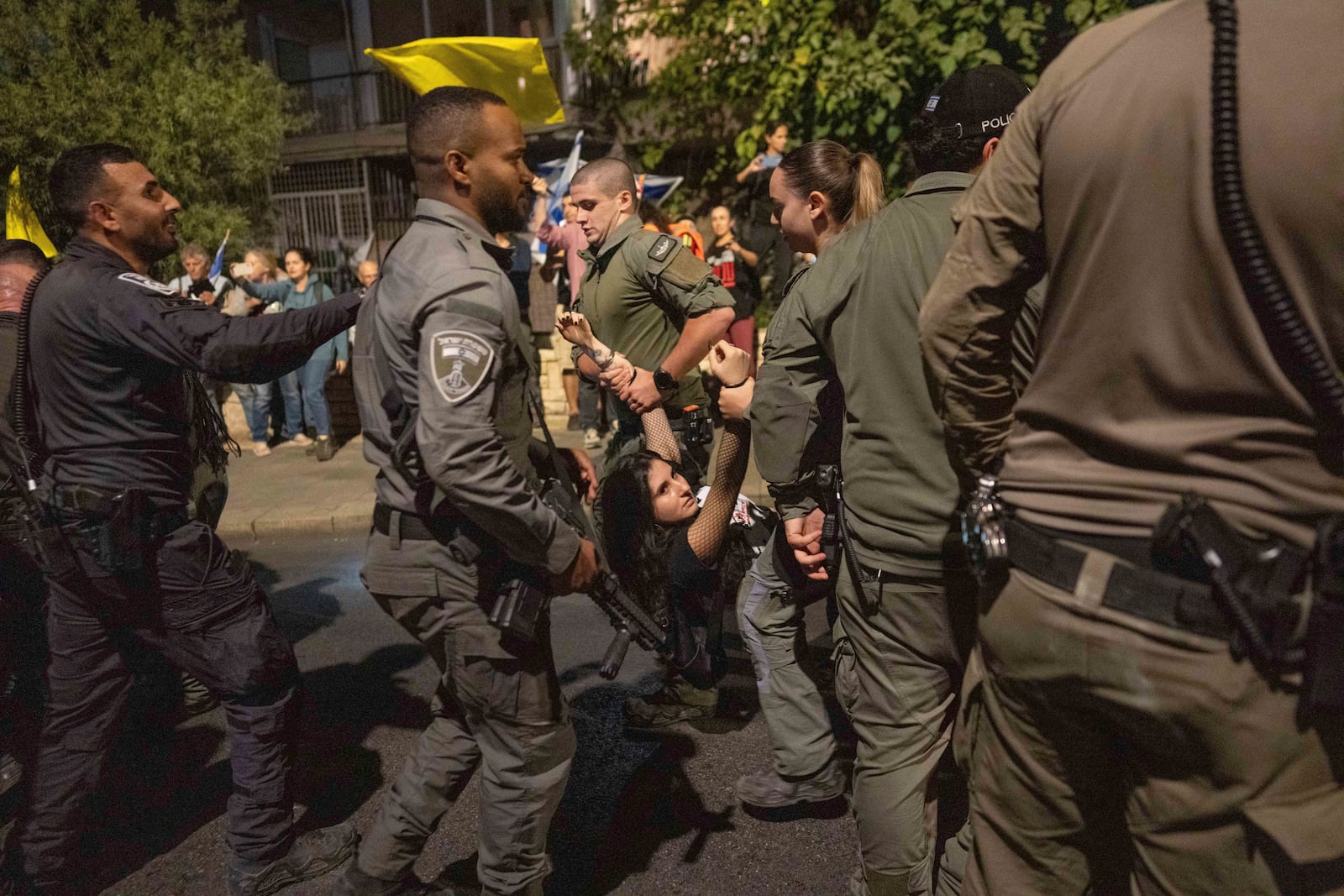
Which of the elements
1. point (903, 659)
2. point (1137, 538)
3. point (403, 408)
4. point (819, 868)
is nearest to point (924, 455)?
point (903, 659)

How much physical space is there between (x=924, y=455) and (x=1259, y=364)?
0.92 meters

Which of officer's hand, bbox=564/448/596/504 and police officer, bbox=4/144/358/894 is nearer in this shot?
police officer, bbox=4/144/358/894

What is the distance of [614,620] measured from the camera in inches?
99.5

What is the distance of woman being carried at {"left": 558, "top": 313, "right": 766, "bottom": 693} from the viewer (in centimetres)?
328

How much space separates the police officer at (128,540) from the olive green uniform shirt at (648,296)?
1.45 metres

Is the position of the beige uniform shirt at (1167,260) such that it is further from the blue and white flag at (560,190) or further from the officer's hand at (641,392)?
the blue and white flag at (560,190)

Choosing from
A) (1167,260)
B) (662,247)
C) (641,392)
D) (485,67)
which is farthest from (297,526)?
(1167,260)

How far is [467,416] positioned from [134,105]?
36.2ft

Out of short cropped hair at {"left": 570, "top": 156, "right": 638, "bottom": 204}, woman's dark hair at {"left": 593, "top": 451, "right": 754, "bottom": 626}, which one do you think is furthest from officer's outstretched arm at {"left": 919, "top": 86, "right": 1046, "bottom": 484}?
short cropped hair at {"left": 570, "top": 156, "right": 638, "bottom": 204}

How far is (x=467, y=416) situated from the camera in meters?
→ 1.93

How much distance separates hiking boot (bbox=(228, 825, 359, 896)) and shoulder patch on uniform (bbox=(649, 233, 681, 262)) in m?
2.29

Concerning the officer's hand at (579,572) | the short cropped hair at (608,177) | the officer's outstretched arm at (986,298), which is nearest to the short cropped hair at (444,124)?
the officer's hand at (579,572)

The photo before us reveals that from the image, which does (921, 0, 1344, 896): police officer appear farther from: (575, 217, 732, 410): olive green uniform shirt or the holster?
(575, 217, 732, 410): olive green uniform shirt

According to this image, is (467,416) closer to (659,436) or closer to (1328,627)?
(1328,627)
